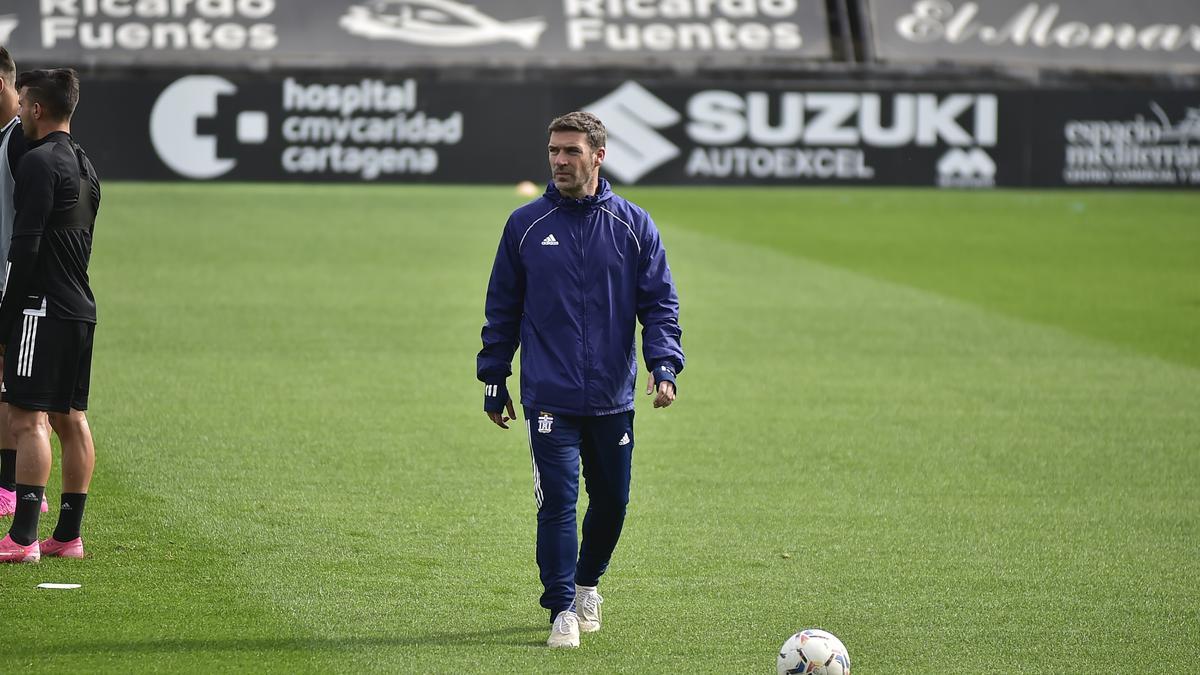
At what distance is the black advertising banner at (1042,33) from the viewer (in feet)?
103

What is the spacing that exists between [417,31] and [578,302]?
2564 cm

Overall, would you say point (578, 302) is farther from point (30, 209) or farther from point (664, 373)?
point (30, 209)

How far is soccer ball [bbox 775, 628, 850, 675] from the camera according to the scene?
558cm

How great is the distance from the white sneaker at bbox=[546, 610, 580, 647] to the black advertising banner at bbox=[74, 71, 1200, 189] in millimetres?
21945

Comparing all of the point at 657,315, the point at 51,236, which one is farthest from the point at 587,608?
the point at 51,236

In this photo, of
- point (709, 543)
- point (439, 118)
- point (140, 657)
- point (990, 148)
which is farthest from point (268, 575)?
point (990, 148)

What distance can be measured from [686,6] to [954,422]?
2271 centimetres

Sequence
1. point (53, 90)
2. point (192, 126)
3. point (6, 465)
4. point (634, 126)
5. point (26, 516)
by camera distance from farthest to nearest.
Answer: point (634, 126), point (192, 126), point (6, 465), point (26, 516), point (53, 90)

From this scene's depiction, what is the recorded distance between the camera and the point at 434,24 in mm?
31141

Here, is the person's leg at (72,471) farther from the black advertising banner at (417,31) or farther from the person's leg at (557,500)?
the black advertising banner at (417,31)

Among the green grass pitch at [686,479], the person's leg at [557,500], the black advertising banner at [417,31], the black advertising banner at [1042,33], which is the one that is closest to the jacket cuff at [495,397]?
the person's leg at [557,500]

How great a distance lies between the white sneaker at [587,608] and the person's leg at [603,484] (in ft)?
0.11

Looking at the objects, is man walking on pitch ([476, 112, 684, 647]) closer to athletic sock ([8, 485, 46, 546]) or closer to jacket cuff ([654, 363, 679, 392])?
jacket cuff ([654, 363, 679, 392])

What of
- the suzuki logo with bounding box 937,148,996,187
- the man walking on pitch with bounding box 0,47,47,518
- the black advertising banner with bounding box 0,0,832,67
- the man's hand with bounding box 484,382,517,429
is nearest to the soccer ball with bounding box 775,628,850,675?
the man's hand with bounding box 484,382,517,429
